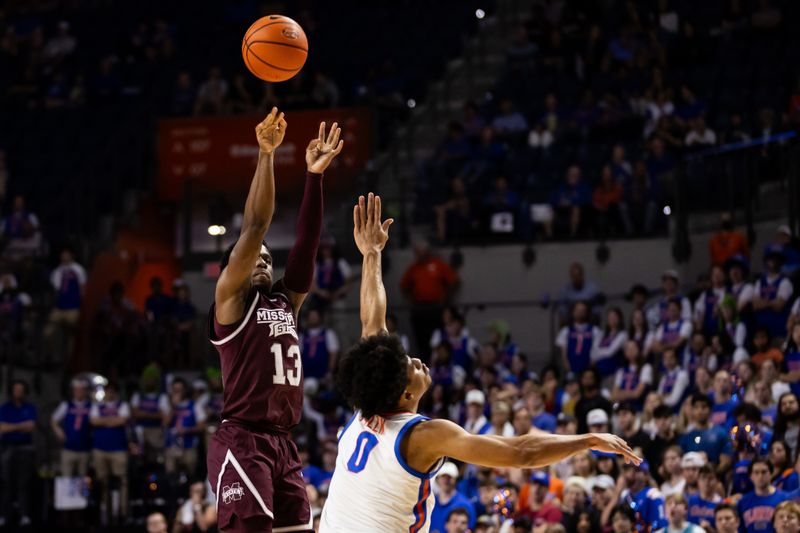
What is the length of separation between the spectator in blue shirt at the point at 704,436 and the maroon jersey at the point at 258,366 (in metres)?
6.14

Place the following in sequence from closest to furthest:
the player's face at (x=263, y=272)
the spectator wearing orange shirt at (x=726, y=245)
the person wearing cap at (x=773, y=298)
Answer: the player's face at (x=263, y=272)
the person wearing cap at (x=773, y=298)
the spectator wearing orange shirt at (x=726, y=245)

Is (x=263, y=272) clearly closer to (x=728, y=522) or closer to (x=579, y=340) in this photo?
(x=728, y=522)

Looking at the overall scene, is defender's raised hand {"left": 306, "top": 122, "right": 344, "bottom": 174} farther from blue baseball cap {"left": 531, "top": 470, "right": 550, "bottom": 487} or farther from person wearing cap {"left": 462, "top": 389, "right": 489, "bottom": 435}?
person wearing cap {"left": 462, "top": 389, "right": 489, "bottom": 435}

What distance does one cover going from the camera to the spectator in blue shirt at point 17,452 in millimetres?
17172

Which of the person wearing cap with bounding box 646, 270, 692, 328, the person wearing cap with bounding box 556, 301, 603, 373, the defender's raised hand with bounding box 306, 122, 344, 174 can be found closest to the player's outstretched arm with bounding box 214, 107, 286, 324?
the defender's raised hand with bounding box 306, 122, 344, 174

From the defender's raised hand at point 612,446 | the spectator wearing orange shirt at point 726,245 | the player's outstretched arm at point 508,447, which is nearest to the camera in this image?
the defender's raised hand at point 612,446

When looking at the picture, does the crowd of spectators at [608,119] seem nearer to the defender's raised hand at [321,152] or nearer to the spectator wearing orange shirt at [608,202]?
the spectator wearing orange shirt at [608,202]

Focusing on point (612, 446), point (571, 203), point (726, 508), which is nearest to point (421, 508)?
point (612, 446)

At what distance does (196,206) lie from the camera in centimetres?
2194

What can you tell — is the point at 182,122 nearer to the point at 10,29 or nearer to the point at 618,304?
the point at 10,29

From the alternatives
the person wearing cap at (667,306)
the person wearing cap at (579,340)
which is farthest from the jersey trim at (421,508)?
the person wearing cap at (579,340)

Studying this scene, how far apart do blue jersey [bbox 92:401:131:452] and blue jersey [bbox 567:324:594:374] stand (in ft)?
18.6

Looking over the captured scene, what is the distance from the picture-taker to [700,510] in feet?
37.8

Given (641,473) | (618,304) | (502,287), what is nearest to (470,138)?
(502,287)
